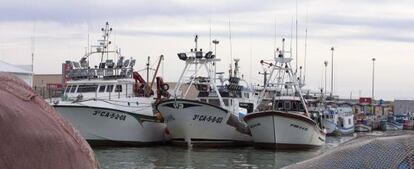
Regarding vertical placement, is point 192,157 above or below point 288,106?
below

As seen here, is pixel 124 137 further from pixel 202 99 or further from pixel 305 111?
pixel 305 111

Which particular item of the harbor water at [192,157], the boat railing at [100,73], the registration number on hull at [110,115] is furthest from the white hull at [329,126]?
the registration number on hull at [110,115]

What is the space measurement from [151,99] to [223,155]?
876cm

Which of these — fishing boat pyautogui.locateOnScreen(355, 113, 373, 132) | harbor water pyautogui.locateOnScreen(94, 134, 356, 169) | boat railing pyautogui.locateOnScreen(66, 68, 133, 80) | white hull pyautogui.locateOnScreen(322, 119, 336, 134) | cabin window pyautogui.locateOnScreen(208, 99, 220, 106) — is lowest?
fishing boat pyautogui.locateOnScreen(355, 113, 373, 132)

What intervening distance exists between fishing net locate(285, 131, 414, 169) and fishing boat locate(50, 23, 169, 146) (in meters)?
27.8

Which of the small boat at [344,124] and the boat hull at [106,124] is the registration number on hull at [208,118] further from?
the small boat at [344,124]

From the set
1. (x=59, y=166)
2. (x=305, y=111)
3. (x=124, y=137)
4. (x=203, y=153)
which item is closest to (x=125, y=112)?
(x=124, y=137)

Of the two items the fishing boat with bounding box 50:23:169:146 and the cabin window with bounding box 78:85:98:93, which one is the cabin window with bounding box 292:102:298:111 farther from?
the cabin window with bounding box 78:85:98:93

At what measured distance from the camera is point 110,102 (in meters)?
32.0

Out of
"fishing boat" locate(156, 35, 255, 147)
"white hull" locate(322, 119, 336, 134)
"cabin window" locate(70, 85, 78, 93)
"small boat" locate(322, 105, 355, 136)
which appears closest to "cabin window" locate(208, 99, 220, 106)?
"fishing boat" locate(156, 35, 255, 147)

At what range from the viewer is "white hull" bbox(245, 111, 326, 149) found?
3155 cm

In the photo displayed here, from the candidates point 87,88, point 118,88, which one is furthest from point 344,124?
point 87,88

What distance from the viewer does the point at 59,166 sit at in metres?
1.57

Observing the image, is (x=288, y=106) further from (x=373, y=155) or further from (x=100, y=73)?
(x=373, y=155)
